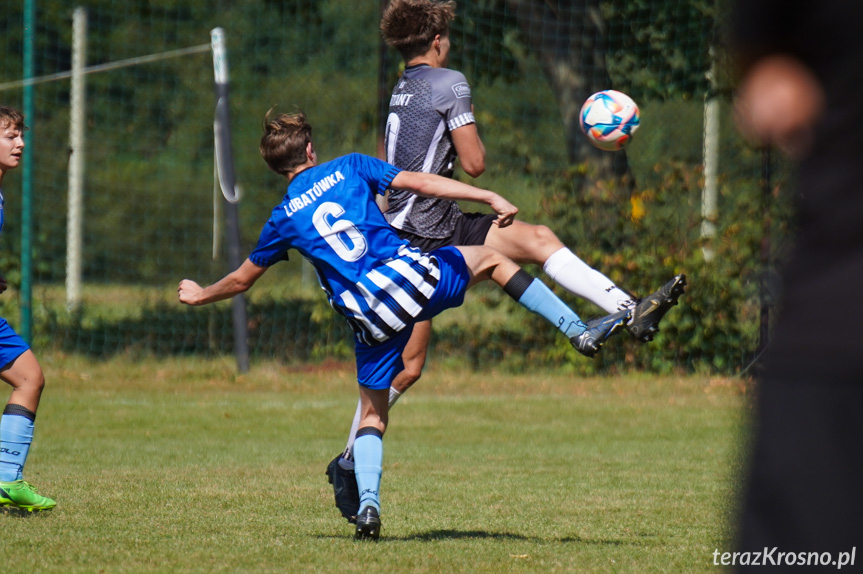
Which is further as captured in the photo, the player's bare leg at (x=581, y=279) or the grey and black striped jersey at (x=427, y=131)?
the grey and black striped jersey at (x=427, y=131)

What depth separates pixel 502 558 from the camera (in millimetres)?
4445

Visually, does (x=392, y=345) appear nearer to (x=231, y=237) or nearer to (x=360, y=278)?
(x=360, y=278)

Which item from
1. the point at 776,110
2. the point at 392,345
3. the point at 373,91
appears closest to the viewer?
the point at 776,110

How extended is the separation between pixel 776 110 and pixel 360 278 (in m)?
3.09

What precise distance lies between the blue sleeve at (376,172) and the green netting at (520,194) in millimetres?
5756

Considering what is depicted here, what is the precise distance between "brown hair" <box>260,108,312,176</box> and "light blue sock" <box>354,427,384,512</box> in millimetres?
1217

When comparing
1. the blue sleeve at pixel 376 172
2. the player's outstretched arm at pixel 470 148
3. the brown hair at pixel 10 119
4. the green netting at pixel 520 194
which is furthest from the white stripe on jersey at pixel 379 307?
the green netting at pixel 520 194

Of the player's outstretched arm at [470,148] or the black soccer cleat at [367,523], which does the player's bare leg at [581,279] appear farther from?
the black soccer cleat at [367,523]

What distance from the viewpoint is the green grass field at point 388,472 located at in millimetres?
4547

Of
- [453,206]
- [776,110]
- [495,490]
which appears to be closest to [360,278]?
[453,206]

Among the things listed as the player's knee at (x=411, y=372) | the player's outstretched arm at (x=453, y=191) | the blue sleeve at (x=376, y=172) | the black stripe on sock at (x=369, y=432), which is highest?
the blue sleeve at (x=376, y=172)

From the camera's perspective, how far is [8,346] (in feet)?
18.3

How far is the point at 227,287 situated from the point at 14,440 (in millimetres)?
1534

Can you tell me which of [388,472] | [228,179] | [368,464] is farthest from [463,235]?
[228,179]
